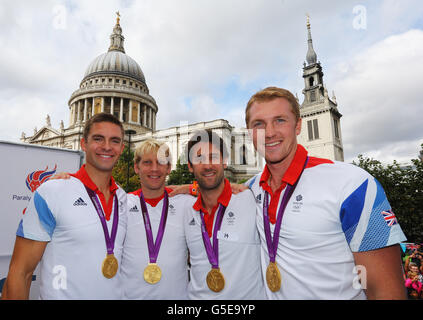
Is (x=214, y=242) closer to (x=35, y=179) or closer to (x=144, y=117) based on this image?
(x=35, y=179)

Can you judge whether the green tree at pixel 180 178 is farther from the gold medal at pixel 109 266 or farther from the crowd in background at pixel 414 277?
the gold medal at pixel 109 266

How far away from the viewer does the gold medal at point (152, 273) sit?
11.1 ft

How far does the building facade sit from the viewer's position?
51219 millimetres

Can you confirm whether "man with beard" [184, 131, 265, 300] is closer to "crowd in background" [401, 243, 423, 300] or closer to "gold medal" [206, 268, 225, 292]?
"gold medal" [206, 268, 225, 292]

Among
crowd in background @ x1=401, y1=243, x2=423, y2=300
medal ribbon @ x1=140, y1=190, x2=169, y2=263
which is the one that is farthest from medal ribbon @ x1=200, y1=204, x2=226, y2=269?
crowd in background @ x1=401, y1=243, x2=423, y2=300

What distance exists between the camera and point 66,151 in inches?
303

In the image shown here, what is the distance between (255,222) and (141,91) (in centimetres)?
7325

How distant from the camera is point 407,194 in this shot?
21734 millimetres

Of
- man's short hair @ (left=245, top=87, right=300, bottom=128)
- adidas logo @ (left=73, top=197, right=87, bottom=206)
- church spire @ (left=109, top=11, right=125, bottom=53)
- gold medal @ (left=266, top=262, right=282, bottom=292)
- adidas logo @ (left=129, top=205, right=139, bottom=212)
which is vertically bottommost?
gold medal @ (left=266, top=262, right=282, bottom=292)

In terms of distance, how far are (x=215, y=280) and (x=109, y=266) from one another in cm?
125

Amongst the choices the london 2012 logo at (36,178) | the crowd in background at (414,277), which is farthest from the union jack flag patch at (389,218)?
the crowd in background at (414,277)

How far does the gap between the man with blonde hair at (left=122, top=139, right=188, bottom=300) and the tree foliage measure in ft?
73.4
